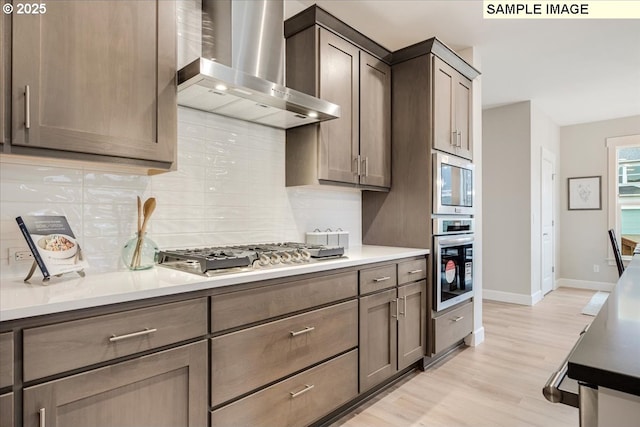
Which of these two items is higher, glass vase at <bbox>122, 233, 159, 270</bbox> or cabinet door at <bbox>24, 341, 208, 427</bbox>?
glass vase at <bbox>122, 233, 159, 270</bbox>

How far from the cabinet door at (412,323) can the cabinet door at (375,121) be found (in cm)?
85

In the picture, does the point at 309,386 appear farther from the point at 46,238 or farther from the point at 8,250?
the point at 8,250

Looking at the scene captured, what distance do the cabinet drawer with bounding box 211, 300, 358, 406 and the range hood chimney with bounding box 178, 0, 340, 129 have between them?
1.12 metres

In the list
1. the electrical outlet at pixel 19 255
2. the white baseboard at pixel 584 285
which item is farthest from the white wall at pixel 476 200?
the white baseboard at pixel 584 285

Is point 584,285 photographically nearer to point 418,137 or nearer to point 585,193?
point 585,193

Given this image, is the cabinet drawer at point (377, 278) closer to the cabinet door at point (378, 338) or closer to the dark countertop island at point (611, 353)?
the cabinet door at point (378, 338)

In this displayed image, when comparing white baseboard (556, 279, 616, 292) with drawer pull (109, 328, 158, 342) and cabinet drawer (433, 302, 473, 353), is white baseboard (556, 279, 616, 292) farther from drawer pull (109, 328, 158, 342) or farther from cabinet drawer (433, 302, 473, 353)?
drawer pull (109, 328, 158, 342)

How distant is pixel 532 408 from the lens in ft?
7.35

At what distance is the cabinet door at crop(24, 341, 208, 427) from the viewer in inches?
41.9

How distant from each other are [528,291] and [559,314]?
0.47m

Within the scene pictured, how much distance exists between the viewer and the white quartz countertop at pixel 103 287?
1.05 metres

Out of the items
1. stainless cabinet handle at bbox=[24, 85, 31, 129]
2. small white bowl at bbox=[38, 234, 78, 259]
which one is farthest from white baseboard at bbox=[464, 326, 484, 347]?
stainless cabinet handle at bbox=[24, 85, 31, 129]

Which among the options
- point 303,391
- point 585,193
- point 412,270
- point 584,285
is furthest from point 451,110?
point 584,285

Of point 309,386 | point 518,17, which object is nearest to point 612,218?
point 518,17
